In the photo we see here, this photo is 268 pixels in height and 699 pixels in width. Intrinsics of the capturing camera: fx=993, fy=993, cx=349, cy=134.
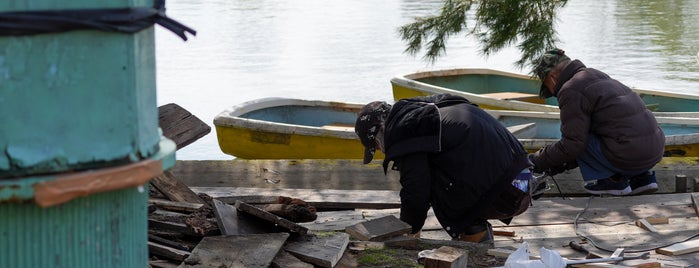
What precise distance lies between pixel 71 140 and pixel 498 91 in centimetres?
1096

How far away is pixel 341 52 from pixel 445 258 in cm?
1721

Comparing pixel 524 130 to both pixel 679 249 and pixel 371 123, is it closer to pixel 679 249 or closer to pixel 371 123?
pixel 679 249

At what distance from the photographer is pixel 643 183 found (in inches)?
270

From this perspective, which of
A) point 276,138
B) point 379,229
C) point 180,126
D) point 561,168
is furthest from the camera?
point 276,138

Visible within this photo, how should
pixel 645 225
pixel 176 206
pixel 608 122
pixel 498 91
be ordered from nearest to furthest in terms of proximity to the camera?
pixel 176 206 < pixel 645 225 < pixel 608 122 < pixel 498 91

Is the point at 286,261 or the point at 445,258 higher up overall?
the point at 445,258

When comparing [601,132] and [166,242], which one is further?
[601,132]

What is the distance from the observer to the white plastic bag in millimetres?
4348

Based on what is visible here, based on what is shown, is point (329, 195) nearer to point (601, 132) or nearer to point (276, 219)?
point (276, 219)

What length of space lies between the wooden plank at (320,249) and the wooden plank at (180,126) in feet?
3.30

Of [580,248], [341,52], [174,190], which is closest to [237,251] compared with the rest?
[174,190]

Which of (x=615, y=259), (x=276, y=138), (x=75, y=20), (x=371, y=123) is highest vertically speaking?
(x=75, y=20)

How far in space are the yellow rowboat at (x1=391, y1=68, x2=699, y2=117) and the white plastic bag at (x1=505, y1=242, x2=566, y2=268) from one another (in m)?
5.64

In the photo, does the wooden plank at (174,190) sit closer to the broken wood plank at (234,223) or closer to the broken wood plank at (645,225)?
the broken wood plank at (234,223)
